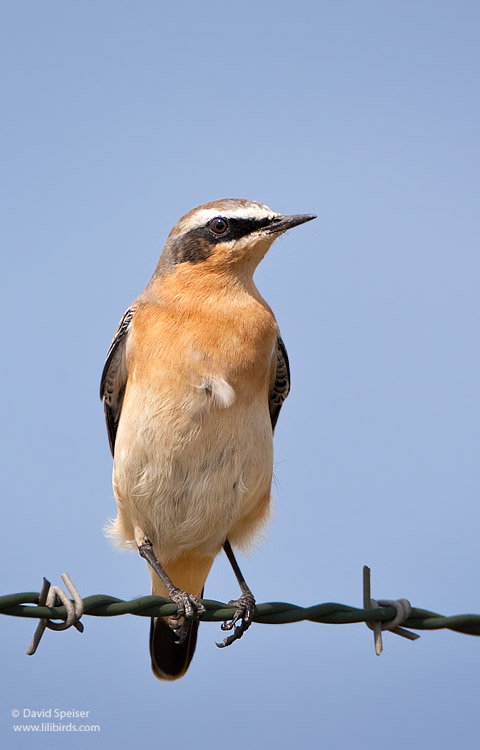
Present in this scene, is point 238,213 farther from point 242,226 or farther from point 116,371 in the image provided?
point 116,371

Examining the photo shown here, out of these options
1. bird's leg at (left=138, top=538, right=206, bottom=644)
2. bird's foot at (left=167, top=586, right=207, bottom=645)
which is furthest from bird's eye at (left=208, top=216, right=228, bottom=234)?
bird's foot at (left=167, top=586, right=207, bottom=645)

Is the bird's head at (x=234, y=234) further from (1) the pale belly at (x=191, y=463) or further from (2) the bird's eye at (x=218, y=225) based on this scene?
(1) the pale belly at (x=191, y=463)

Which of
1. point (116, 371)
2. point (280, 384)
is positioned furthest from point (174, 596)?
point (280, 384)

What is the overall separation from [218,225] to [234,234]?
186mm

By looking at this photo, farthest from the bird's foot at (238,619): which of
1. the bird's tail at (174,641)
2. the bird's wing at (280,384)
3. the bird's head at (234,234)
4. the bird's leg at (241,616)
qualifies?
the bird's head at (234,234)

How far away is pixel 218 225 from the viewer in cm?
895

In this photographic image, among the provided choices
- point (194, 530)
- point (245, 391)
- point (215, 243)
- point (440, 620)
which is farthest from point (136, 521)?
point (440, 620)

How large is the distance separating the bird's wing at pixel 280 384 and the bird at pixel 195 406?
0.02 meters

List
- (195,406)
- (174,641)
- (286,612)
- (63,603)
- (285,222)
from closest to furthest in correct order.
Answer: (63,603) < (286,612) < (195,406) < (285,222) < (174,641)

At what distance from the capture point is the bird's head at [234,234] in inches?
348

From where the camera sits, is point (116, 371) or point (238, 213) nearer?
point (238, 213)

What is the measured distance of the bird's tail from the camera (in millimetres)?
9367

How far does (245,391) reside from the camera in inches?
326

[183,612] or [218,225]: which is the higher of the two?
[218,225]
